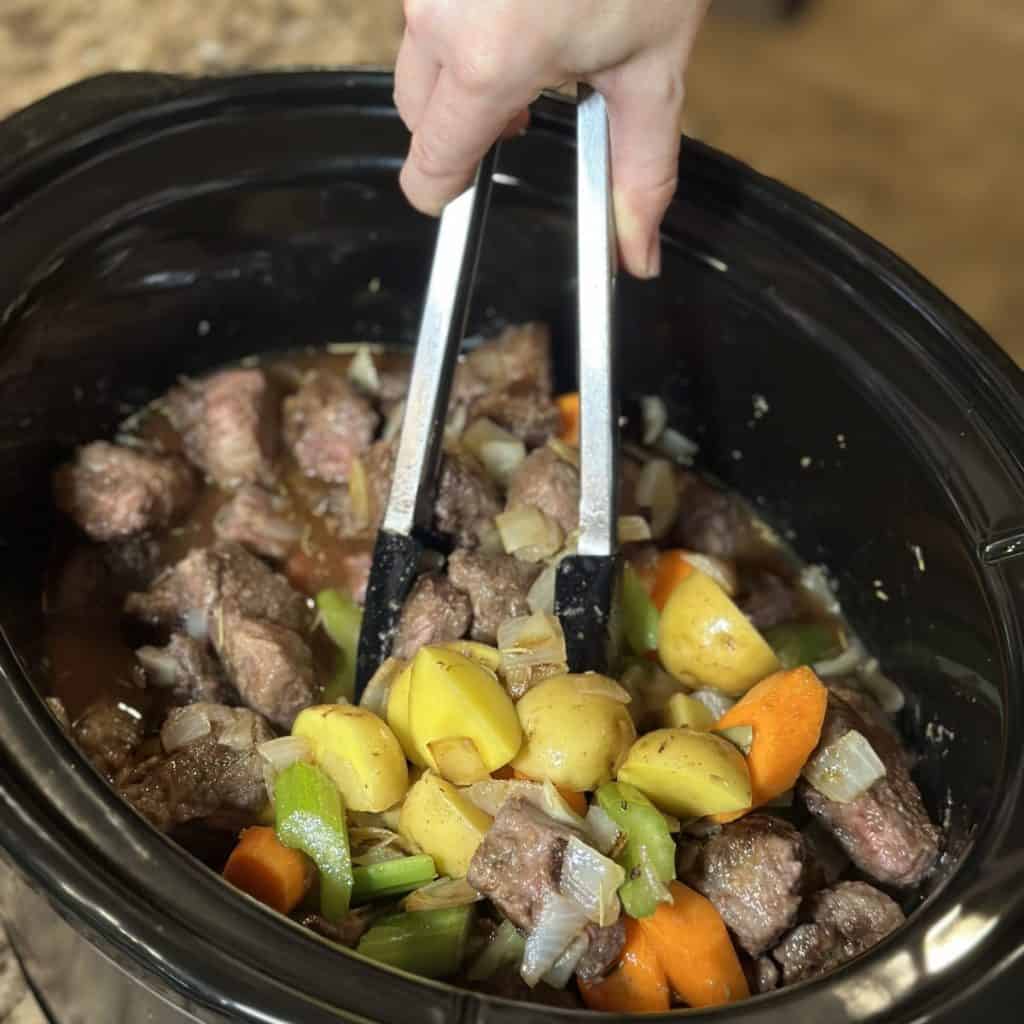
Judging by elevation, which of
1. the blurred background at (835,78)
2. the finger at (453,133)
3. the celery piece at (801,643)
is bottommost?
the celery piece at (801,643)

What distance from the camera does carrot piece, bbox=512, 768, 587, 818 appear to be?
4.47 ft

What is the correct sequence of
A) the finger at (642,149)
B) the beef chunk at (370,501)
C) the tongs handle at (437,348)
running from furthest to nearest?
the beef chunk at (370,501) → the tongs handle at (437,348) → the finger at (642,149)

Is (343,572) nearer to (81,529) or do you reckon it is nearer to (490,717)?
(81,529)

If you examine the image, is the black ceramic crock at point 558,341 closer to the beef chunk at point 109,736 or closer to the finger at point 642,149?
the beef chunk at point 109,736

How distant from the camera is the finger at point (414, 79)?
3.98ft

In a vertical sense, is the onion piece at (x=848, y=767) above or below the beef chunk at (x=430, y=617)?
below

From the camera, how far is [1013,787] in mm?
1229

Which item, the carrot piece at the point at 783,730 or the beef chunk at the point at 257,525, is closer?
the carrot piece at the point at 783,730

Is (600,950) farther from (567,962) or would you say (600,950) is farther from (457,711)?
(457,711)

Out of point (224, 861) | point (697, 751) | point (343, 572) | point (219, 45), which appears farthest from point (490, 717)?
point (219, 45)

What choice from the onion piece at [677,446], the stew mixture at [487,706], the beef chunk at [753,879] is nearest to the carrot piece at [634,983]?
the stew mixture at [487,706]

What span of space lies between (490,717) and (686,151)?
0.83 meters

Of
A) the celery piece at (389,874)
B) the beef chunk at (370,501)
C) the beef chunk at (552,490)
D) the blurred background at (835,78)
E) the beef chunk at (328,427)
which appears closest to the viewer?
the celery piece at (389,874)

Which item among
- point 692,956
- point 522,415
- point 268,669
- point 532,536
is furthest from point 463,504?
point 692,956
